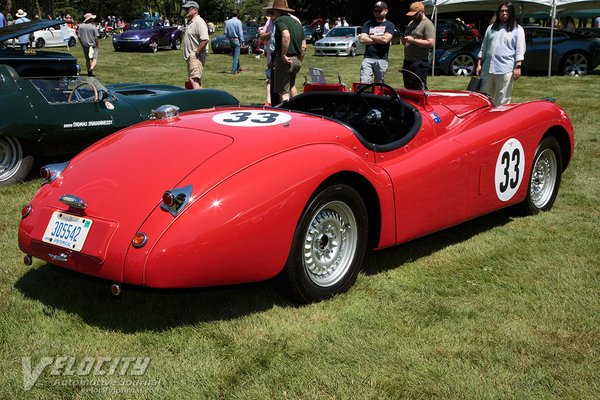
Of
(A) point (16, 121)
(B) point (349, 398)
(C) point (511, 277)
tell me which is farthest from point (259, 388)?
(A) point (16, 121)

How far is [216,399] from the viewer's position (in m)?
2.83

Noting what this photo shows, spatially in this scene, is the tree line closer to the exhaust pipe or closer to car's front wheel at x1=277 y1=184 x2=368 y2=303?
car's front wheel at x1=277 y1=184 x2=368 y2=303

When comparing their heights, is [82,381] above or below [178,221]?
below

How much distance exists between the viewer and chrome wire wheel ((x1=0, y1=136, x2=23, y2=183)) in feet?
21.8

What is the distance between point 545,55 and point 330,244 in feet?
49.2

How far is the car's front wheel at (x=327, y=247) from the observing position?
11.7ft

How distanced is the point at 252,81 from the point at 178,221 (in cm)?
1402

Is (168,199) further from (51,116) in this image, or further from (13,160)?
(13,160)

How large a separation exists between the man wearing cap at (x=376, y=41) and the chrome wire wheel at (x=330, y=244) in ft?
18.2

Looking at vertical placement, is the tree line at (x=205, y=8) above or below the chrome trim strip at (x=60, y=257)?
above

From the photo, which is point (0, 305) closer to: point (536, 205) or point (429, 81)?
point (536, 205)

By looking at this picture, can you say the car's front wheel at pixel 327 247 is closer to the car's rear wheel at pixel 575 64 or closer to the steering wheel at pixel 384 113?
the steering wheel at pixel 384 113

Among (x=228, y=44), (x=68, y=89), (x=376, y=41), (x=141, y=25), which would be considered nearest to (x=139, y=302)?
(x=68, y=89)

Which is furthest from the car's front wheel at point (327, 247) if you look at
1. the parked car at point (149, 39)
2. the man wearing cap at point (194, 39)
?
the parked car at point (149, 39)
